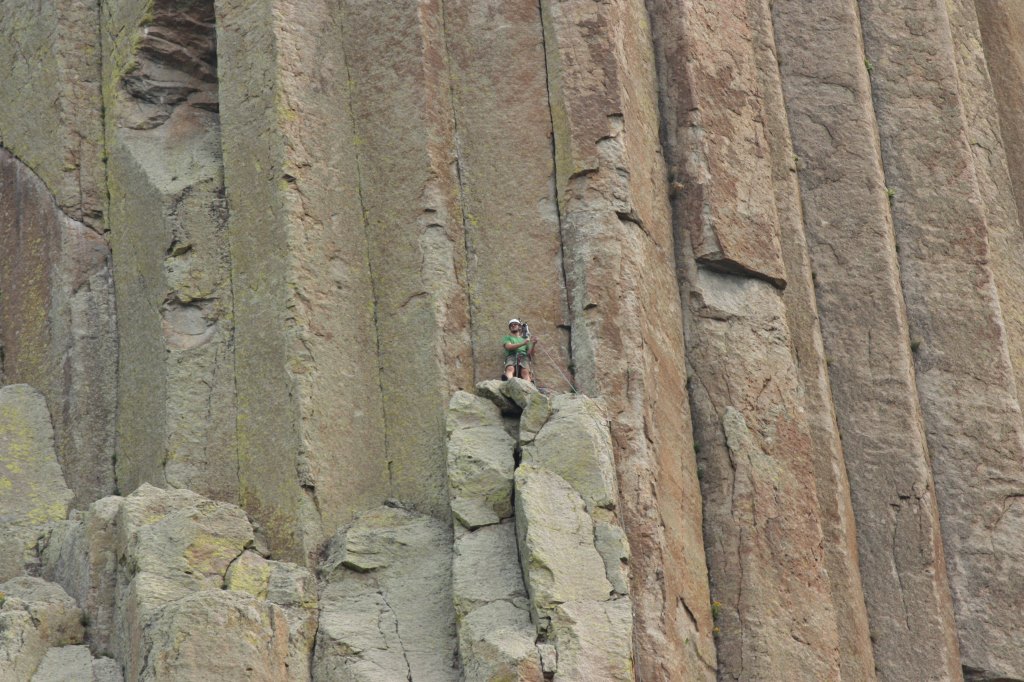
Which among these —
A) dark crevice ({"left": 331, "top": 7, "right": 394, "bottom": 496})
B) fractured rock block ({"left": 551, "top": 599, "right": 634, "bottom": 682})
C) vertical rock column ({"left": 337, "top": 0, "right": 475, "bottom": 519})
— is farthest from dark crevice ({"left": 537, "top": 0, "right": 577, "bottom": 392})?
fractured rock block ({"left": 551, "top": 599, "right": 634, "bottom": 682})

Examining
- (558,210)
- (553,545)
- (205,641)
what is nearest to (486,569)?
(553,545)

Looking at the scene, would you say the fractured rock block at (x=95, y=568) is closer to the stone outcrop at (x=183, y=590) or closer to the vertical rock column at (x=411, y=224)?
the stone outcrop at (x=183, y=590)

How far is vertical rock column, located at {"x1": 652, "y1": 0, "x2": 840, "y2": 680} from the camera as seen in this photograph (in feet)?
68.4

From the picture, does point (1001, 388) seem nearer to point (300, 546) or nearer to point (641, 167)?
point (641, 167)

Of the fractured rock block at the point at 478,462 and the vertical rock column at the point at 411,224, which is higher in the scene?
the vertical rock column at the point at 411,224

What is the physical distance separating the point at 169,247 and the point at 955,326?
7646 millimetres

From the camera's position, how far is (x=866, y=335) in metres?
23.0

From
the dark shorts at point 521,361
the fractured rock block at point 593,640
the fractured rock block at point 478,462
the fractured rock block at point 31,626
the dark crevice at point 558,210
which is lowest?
the fractured rock block at point 593,640

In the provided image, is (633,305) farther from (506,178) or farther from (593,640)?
(593,640)

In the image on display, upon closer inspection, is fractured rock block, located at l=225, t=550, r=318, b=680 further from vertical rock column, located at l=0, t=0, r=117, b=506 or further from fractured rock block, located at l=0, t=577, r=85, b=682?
vertical rock column, located at l=0, t=0, r=117, b=506

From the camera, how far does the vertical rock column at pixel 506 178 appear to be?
20906mm

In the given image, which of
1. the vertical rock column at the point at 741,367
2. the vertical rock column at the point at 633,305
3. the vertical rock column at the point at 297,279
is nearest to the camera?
the vertical rock column at the point at 633,305

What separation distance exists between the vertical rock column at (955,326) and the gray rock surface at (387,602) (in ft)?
18.2

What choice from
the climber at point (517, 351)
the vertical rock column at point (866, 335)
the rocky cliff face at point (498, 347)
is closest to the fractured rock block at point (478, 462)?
the rocky cliff face at point (498, 347)
